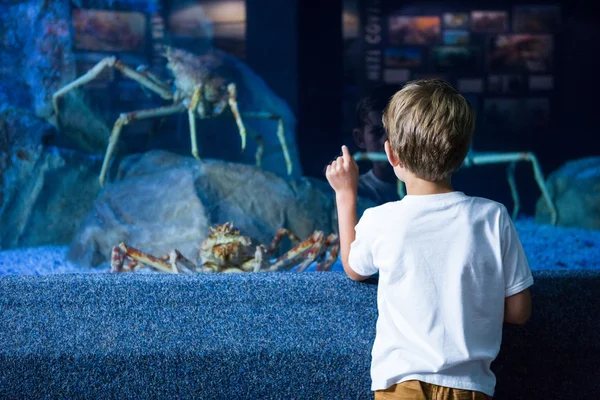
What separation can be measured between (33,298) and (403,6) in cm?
269

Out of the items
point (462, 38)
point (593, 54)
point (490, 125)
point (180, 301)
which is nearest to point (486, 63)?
point (462, 38)

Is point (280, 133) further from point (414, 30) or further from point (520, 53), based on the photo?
point (520, 53)

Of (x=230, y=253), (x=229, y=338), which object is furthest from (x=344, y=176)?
(x=230, y=253)

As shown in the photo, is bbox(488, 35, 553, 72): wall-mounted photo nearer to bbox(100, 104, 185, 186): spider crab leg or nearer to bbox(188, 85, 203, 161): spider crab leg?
bbox(188, 85, 203, 161): spider crab leg

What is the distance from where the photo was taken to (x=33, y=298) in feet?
3.94

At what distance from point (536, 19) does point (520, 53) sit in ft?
0.73

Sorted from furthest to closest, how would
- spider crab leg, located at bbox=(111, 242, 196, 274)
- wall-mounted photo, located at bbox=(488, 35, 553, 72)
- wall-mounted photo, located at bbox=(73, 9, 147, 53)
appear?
wall-mounted photo, located at bbox=(73, 9, 147, 53) → wall-mounted photo, located at bbox=(488, 35, 553, 72) → spider crab leg, located at bbox=(111, 242, 196, 274)

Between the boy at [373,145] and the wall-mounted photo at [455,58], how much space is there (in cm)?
41

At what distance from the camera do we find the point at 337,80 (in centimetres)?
326

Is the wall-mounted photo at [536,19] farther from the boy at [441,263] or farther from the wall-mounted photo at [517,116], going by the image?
the boy at [441,263]

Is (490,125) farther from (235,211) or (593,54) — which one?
(235,211)

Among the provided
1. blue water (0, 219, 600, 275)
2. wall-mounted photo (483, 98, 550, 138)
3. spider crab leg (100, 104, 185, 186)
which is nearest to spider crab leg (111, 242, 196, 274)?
blue water (0, 219, 600, 275)

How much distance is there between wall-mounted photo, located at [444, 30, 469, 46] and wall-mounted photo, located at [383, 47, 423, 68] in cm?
16

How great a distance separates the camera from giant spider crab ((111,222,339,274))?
246 cm
